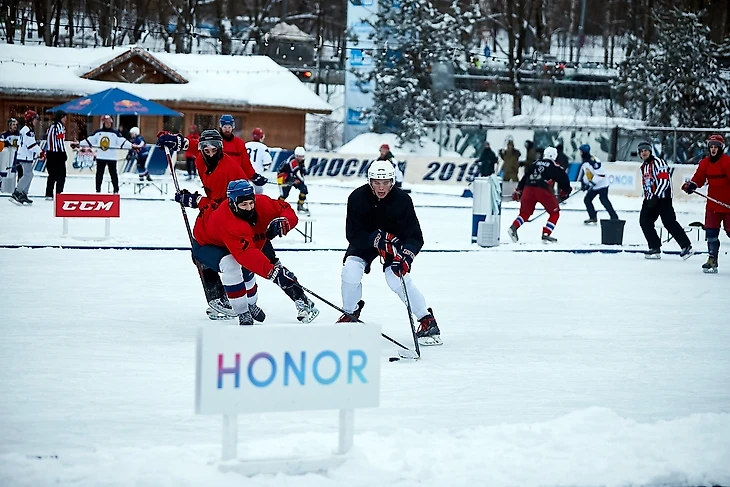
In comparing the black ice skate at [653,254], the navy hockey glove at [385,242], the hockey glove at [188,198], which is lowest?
the black ice skate at [653,254]

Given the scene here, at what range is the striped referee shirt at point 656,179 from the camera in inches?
551

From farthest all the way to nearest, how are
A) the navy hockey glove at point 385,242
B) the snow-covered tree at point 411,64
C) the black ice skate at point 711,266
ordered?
the snow-covered tree at point 411,64
the black ice skate at point 711,266
the navy hockey glove at point 385,242

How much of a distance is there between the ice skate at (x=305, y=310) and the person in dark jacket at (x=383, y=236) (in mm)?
621

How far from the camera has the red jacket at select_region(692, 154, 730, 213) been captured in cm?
1265

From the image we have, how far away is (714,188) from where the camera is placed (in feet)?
42.1

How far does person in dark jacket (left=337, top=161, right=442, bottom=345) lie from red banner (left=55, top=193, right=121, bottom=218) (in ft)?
21.3

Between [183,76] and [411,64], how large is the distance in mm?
7915

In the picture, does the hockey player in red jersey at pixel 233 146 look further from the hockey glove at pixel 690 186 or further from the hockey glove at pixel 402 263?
the hockey glove at pixel 690 186

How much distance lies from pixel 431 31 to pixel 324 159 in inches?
414

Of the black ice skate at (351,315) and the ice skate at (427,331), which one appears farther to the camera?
the ice skate at (427,331)

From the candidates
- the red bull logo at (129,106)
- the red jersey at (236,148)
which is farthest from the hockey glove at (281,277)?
the red bull logo at (129,106)

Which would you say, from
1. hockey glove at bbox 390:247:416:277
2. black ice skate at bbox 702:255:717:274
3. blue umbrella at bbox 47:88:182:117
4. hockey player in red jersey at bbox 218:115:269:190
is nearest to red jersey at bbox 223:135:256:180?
hockey player in red jersey at bbox 218:115:269:190

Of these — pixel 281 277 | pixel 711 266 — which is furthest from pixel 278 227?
pixel 711 266

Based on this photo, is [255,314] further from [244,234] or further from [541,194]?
[541,194]
